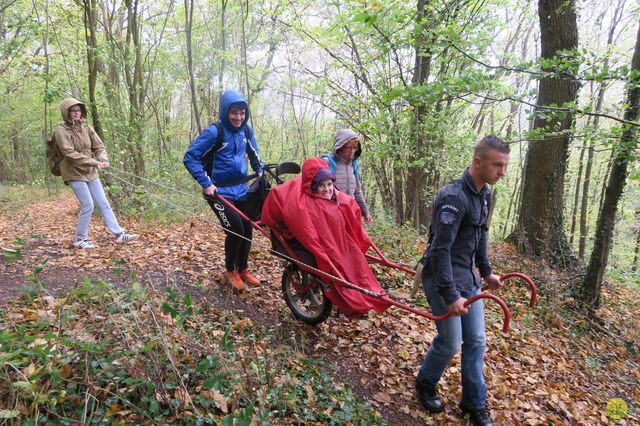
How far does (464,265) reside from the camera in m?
2.91

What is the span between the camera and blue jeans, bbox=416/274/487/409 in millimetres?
2982

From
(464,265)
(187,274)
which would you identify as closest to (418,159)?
(187,274)

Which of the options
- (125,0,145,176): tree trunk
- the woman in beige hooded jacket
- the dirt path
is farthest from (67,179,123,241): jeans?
(125,0,145,176): tree trunk

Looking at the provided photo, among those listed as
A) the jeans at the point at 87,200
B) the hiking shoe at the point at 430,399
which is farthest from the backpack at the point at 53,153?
the hiking shoe at the point at 430,399

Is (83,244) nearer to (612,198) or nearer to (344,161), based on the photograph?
(344,161)

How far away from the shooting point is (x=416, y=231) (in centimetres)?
936

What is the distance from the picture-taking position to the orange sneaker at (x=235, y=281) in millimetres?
4637

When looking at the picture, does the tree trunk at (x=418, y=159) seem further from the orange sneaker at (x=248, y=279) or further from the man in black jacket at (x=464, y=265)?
the man in black jacket at (x=464, y=265)

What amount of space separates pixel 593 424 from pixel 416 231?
5.86 m

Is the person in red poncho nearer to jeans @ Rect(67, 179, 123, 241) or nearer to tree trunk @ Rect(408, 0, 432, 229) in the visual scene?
jeans @ Rect(67, 179, 123, 241)

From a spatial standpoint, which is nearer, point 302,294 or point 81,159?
point 302,294

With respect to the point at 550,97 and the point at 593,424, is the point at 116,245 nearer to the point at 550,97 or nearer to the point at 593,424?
the point at 593,424

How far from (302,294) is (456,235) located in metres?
2.05

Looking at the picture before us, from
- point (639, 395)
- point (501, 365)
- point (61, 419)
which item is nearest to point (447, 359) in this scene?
point (501, 365)
